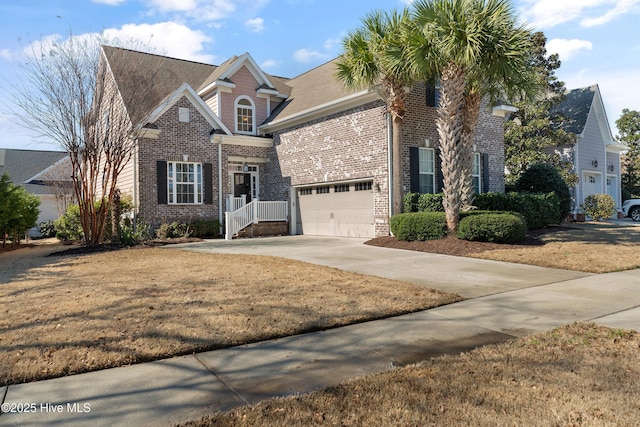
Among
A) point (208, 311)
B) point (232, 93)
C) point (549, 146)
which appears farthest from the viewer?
point (549, 146)

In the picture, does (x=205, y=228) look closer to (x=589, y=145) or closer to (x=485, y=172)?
(x=485, y=172)

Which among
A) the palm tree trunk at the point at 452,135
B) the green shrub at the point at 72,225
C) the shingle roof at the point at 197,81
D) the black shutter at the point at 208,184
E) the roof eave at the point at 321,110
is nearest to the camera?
the palm tree trunk at the point at 452,135

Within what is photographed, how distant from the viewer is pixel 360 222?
54.2 ft

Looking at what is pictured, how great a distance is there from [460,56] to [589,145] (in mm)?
18290

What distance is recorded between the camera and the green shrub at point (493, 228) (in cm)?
1177

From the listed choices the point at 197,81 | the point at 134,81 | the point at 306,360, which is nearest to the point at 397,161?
the point at 134,81

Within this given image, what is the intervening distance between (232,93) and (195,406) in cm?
1954

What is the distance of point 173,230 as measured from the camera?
672 inches

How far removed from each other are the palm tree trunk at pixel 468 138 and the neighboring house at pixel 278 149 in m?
1.80

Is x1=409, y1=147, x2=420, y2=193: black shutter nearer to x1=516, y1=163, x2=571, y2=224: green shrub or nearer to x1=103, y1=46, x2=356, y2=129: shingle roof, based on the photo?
x1=103, y1=46, x2=356, y2=129: shingle roof

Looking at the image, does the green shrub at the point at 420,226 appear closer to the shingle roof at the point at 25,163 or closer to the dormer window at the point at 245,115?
the dormer window at the point at 245,115

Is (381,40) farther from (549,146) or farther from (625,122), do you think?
(625,122)

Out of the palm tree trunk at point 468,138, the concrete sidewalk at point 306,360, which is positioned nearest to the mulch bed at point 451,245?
the palm tree trunk at point 468,138

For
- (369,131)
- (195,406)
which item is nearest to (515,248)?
(369,131)
